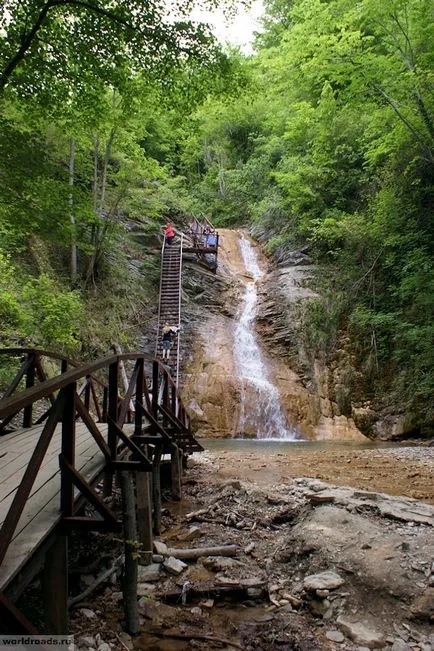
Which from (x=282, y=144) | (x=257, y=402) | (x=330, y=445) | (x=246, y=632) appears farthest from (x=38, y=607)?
(x=282, y=144)

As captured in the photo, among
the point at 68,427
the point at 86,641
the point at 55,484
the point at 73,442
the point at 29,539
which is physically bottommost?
the point at 86,641

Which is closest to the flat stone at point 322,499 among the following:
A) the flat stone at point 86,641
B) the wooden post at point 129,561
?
the wooden post at point 129,561

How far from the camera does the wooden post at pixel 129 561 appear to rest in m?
3.28

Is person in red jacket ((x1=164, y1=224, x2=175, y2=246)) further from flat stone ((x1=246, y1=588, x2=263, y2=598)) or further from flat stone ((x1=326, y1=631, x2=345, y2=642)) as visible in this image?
flat stone ((x1=326, y1=631, x2=345, y2=642))

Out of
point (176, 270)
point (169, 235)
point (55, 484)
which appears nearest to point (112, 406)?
point (55, 484)

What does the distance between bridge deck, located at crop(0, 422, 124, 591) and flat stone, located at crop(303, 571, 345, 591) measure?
84.5 inches

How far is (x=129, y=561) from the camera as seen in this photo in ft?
11.4

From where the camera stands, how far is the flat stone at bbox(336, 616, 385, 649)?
117 inches

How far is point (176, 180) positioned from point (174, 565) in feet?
54.6

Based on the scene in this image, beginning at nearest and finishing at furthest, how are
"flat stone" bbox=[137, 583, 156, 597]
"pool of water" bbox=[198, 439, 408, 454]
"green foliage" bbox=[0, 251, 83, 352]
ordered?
1. "flat stone" bbox=[137, 583, 156, 597]
2. "green foliage" bbox=[0, 251, 83, 352]
3. "pool of water" bbox=[198, 439, 408, 454]

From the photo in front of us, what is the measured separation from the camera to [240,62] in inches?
272

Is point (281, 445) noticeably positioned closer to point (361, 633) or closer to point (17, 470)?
point (361, 633)

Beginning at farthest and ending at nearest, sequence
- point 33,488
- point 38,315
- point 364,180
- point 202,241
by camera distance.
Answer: point 202,241 → point 364,180 → point 38,315 → point 33,488

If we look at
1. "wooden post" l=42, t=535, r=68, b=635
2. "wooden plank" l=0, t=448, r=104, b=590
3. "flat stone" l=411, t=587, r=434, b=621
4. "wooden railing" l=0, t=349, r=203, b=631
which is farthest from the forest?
"flat stone" l=411, t=587, r=434, b=621
